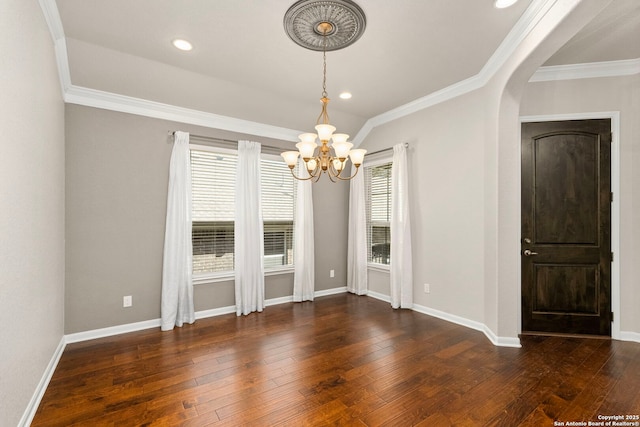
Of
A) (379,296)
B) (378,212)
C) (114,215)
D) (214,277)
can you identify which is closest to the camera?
(114,215)

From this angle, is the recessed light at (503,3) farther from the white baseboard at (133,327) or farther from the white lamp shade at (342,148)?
the white baseboard at (133,327)

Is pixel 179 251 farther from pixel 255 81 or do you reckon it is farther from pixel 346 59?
pixel 346 59

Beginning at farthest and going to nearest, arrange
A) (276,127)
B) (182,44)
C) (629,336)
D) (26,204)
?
(276,127)
(629,336)
(182,44)
(26,204)

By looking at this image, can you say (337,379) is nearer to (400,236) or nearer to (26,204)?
(400,236)

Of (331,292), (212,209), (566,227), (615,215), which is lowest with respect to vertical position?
(331,292)

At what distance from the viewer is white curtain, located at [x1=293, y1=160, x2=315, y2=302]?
4770 millimetres

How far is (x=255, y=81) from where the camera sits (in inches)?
139

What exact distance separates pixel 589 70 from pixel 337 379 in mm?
4017

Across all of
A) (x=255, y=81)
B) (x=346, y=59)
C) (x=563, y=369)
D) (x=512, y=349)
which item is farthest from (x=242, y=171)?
(x=563, y=369)

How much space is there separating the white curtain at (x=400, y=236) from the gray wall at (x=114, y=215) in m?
2.67

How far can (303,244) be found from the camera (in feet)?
15.7

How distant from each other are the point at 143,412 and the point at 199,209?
2.51 m

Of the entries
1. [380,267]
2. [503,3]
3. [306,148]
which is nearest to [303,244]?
[380,267]

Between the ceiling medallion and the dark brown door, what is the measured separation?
229 centimetres
